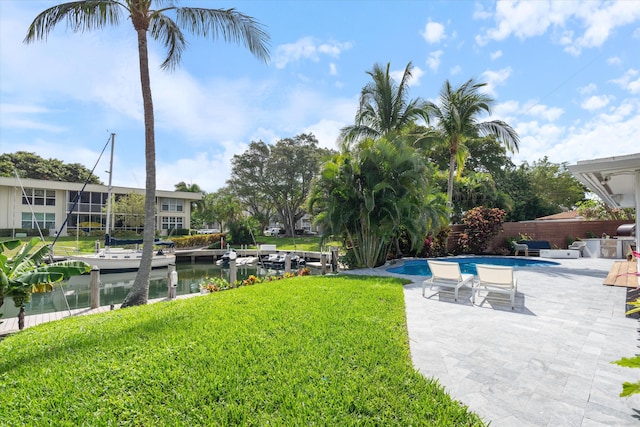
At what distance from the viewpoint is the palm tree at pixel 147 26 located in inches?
328

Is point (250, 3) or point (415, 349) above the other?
point (250, 3)

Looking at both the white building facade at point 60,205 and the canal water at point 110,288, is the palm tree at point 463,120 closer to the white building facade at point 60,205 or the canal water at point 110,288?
the canal water at point 110,288

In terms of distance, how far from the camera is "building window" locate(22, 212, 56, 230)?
101 feet

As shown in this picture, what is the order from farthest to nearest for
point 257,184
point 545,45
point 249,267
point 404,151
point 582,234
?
point 257,184
point 249,267
point 582,234
point 404,151
point 545,45

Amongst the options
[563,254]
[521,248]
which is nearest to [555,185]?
[521,248]

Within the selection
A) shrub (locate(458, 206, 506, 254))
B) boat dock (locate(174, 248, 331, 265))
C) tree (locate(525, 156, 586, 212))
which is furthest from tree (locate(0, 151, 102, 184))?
tree (locate(525, 156, 586, 212))

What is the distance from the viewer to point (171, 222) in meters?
38.5

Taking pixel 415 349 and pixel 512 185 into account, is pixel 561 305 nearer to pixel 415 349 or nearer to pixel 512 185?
pixel 415 349

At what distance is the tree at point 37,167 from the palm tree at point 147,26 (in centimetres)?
3763

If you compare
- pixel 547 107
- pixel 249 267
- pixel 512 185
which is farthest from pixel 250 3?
pixel 512 185

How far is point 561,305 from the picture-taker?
6.68 meters

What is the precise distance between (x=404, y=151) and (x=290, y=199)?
2882 cm

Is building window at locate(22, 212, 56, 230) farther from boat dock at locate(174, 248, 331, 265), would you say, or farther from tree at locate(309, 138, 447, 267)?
tree at locate(309, 138, 447, 267)

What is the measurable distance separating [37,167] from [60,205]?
43.8 feet
